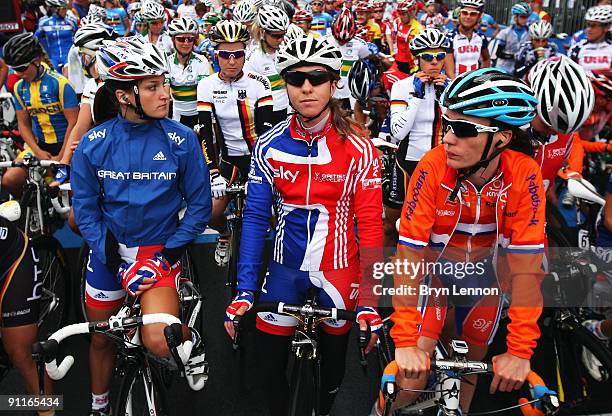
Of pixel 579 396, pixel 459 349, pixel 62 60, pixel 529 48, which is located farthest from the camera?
pixel 62 60

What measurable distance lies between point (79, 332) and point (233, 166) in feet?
10.5

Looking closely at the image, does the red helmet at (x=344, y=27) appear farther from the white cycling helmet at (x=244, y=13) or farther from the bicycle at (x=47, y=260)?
the bicycle at (x=47, y=260)

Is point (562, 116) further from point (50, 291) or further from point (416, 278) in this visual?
point (50, 291)

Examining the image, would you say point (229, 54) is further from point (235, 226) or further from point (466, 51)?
point (466, 51)

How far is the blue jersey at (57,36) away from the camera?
11.8 meters

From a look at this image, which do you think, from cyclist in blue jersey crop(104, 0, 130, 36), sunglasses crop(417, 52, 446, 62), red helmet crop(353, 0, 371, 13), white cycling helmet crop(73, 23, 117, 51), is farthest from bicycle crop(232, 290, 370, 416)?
cyclist in blue jersey crop(104, 0, 130, 36)

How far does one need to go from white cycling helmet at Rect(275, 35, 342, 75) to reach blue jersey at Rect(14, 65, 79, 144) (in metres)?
3.88

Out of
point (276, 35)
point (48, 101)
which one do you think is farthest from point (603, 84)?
point (48, 101)

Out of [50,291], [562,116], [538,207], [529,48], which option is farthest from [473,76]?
[529,48]

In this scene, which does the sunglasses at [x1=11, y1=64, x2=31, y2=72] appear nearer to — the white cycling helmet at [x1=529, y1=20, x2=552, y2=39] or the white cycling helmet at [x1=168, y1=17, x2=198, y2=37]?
the white cycling helmet at [x1=168, y1=17, x2=198, y2=37]

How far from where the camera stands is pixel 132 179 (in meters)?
3.20

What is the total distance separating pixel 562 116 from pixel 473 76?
1.62 metres

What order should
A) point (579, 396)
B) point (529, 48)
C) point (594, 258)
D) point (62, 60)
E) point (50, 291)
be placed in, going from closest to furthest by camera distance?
point (579, 396)
point (594, 258)
point (50, 291)
point (529, 48)
point (62, 60)

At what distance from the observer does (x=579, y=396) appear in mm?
3768
